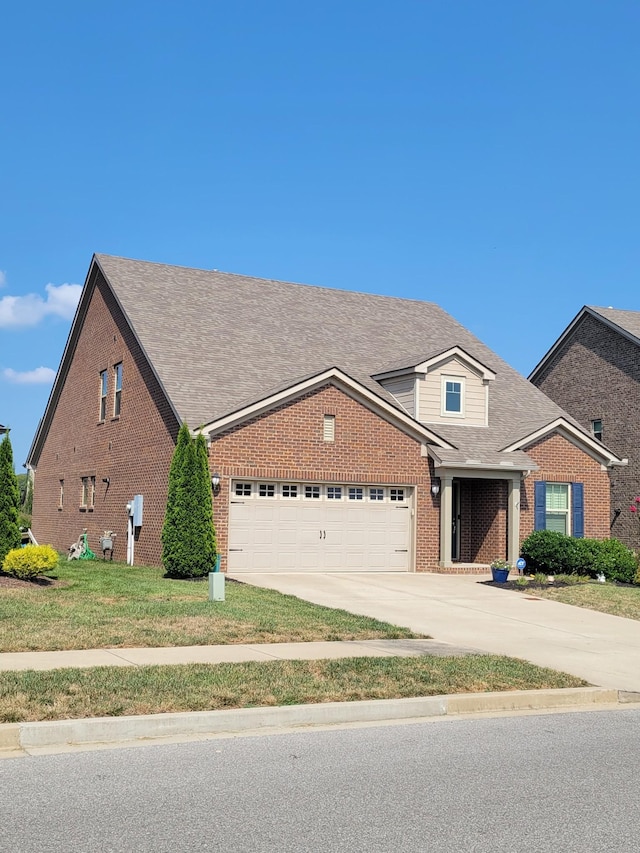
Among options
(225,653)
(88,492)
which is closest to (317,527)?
(88,492)

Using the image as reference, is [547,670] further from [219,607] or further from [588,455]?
[588,455]

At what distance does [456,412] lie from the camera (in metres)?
27.7

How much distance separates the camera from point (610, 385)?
3422cm

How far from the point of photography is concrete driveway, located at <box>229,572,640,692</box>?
1295cm

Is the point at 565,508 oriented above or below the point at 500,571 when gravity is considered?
above

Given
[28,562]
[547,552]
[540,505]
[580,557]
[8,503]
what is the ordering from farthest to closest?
[540,505], [547,552], [580,557], [8,503], [28,562]

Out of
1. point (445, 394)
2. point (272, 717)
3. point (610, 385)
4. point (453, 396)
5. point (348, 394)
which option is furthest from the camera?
point (610, 385)

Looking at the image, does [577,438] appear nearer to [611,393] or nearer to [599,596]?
[611,393]

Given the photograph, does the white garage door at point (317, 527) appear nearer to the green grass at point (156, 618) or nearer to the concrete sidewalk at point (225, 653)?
the green grass at point (156, 618)

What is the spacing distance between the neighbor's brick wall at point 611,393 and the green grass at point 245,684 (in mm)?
22555

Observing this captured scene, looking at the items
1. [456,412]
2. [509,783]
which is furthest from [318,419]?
[509,783]

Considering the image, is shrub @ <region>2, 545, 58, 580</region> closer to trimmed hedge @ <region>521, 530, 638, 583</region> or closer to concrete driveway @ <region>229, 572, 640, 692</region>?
concrete driveway @ <region>229, 572, 640, 692</region>

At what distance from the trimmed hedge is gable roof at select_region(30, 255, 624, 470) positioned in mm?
2983

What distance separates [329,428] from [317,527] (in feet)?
8.41
